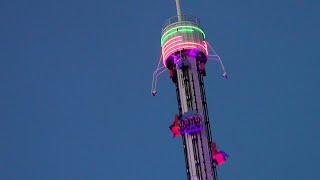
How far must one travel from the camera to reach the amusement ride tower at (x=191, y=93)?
8225cm

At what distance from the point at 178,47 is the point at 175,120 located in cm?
978

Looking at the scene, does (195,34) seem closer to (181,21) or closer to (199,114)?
(181,21)

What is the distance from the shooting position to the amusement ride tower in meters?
82.2

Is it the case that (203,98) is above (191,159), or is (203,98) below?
above

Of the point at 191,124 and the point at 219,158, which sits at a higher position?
the point at 191,124

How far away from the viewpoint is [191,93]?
281 ft

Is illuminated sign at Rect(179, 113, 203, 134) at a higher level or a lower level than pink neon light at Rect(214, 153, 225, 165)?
higher

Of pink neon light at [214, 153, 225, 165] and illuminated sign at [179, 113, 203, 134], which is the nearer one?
pink neon light at [214, 153, 225, 165]

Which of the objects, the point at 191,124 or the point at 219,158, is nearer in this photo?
the point at 219,158

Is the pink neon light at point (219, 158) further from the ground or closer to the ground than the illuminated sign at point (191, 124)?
closer to the ground

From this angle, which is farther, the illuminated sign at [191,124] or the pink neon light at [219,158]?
the illuminated sign at [191,124]

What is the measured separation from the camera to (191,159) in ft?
270

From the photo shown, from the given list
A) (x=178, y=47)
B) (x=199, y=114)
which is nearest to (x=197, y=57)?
(x=178, y=47)

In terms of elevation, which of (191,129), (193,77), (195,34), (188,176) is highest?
(195,34)
